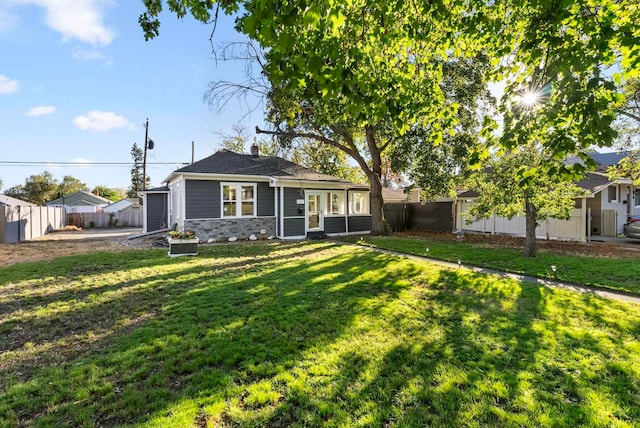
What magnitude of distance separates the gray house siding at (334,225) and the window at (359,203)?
3.22 feet

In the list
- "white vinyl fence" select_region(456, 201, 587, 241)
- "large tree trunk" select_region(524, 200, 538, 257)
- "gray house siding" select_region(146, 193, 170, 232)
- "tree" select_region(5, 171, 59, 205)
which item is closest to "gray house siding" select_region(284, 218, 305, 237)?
"white vinyl fence" select_region(456, 201, 587, 241)

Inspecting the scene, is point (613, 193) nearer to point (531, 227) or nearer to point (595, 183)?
point (595, 183)

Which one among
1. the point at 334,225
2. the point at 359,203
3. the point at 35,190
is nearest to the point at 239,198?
the point at 334,225

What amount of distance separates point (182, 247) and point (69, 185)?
5470 centimetres

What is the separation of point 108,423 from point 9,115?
28403 millimetres

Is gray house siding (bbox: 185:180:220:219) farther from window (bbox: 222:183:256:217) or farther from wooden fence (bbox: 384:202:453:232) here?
wooden fence (bbox: 384:202:453:232)

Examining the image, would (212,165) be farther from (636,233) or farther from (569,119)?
(636,233)

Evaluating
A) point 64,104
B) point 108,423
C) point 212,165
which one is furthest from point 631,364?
point 64,104

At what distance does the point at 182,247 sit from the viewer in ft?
33.5

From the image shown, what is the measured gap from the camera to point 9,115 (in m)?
21.1

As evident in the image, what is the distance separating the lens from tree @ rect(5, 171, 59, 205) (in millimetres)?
43688

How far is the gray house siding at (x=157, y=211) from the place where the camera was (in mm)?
19031

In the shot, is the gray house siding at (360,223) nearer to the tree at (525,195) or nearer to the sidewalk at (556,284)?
the tree at (525,195)

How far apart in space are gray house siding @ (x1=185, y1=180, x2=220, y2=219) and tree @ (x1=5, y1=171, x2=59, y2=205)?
148 feet
